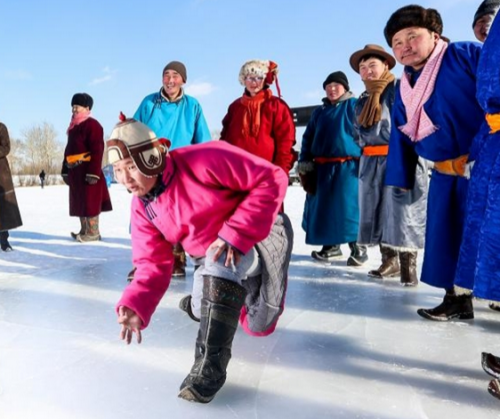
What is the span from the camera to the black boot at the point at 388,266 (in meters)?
2.93

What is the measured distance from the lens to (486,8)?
7.66 ft

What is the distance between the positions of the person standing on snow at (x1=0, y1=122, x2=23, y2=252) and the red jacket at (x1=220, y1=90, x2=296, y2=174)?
2.29m

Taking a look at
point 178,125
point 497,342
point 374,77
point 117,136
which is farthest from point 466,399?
point 178,125

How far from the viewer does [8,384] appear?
1395 mm

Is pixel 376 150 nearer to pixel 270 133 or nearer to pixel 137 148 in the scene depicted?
pixel 270 133

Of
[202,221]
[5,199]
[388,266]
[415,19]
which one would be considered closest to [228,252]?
[202,221]

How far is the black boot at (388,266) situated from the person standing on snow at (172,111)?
1.29 meters

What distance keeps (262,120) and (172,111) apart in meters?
0.63

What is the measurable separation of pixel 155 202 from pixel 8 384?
0.73 meters

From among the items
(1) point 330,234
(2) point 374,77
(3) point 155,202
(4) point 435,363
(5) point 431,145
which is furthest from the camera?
(1) point 330,234

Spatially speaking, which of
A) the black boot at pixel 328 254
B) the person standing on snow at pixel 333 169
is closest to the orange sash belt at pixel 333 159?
the person standing on snow at pixel 333 169

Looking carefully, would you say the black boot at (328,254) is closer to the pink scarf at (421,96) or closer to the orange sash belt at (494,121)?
the pink scarf at (421,96)

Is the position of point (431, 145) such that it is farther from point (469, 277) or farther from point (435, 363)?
point (435, 363)

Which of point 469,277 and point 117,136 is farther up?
point 117,136
